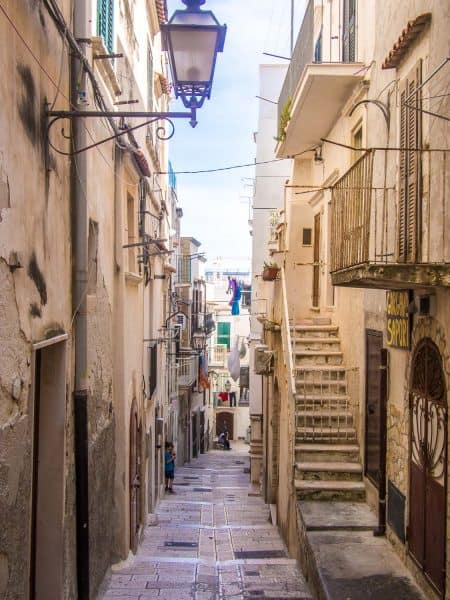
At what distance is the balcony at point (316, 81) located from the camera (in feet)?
37.5

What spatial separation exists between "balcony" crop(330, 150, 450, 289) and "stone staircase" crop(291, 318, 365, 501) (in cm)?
278

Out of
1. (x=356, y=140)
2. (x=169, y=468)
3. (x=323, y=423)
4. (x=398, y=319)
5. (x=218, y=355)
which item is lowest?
(x=218, y=355)

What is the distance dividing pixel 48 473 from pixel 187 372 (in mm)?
28403

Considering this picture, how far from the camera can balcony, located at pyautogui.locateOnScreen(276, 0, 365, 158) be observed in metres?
11.4

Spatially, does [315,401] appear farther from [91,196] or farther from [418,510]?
[91,196]

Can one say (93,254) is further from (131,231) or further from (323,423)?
(323,423)

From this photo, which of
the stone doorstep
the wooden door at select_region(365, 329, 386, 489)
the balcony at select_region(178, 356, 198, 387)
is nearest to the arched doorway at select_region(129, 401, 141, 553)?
the stone doorstep

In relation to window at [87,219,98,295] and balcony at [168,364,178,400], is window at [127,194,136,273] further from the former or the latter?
balcony at [168,364,178,400]

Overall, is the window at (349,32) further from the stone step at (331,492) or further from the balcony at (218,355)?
the balcony at (218,355)

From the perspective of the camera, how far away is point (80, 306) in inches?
280

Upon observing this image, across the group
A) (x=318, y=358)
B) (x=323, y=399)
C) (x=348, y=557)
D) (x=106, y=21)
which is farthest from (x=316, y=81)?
(x=348, y=557)

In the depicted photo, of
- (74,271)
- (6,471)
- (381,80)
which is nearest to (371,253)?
(381,80)

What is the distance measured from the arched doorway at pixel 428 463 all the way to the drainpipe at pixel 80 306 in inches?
134

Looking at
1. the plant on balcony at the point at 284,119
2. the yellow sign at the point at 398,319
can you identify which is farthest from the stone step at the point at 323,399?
the plant on balcony at the point at 284,119
